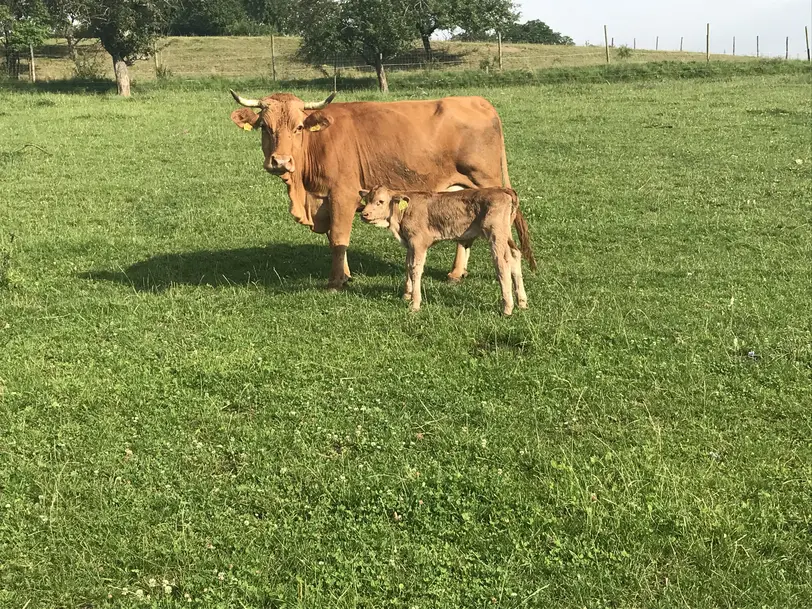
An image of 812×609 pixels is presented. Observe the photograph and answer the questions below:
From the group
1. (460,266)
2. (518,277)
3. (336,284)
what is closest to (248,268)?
(336,284)

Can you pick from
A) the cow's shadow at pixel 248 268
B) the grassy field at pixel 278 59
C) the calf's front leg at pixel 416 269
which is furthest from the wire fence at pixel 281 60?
the calf's front leg at pixel 416 269

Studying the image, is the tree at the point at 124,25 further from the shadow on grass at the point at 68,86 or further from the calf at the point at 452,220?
the calf at the point at 452,220

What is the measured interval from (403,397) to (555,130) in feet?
56.4

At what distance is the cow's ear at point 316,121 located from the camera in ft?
28.8

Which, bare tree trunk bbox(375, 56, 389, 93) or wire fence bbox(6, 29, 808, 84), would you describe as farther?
wire fence bbox(6, 29, 808, 84)

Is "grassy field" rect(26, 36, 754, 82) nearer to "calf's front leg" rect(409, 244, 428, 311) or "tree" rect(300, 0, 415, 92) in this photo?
"tree" rect(300, 0, 415, 92)

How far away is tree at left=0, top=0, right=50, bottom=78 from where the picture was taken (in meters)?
38.1

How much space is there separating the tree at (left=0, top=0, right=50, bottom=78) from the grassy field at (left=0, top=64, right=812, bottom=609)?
32.7 meters

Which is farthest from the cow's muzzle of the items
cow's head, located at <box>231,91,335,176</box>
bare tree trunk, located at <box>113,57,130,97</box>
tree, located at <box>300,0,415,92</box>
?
bare tree trunk, located at <box>113,57,130,97</box>

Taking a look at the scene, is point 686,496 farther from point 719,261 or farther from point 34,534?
point 719,261

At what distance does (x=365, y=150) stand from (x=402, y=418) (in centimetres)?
477

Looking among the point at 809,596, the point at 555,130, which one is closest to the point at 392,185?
the point at 809,596

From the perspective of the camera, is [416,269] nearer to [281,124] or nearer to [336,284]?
[336,284]

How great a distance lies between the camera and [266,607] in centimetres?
404
